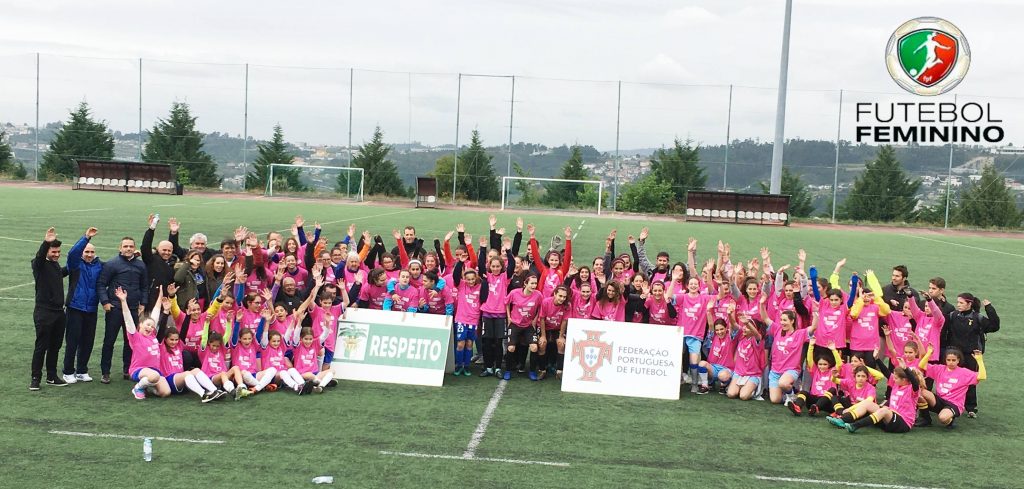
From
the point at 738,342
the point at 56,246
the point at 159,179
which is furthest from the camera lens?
the point at 159,179

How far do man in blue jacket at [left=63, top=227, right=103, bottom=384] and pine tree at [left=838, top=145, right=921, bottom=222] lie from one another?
142 feet

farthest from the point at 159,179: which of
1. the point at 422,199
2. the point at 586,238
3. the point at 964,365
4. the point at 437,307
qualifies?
the point at 964,365

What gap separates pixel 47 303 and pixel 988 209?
156ft

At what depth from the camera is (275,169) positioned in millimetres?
51000

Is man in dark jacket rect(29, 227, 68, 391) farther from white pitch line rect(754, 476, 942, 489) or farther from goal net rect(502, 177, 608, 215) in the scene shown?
goal net rect(502, 177, 608, 215)

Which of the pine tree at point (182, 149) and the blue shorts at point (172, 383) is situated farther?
the pine tree at point (182, 149)

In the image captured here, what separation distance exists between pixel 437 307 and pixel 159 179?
3707cm

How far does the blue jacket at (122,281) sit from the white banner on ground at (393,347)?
215 cm

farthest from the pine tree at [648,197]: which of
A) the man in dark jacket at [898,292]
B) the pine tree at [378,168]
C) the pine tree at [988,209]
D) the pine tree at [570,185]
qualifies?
the man in dark jacket at [898,292]

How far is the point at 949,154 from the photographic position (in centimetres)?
4750

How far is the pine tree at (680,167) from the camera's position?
1943 inches

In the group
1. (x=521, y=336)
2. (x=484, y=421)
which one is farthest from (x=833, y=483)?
(x=521, y=336)

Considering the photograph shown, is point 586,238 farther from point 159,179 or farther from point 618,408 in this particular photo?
point 159,179

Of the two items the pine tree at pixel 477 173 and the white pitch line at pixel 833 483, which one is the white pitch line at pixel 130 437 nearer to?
the white pitch line at pixel 833 483
